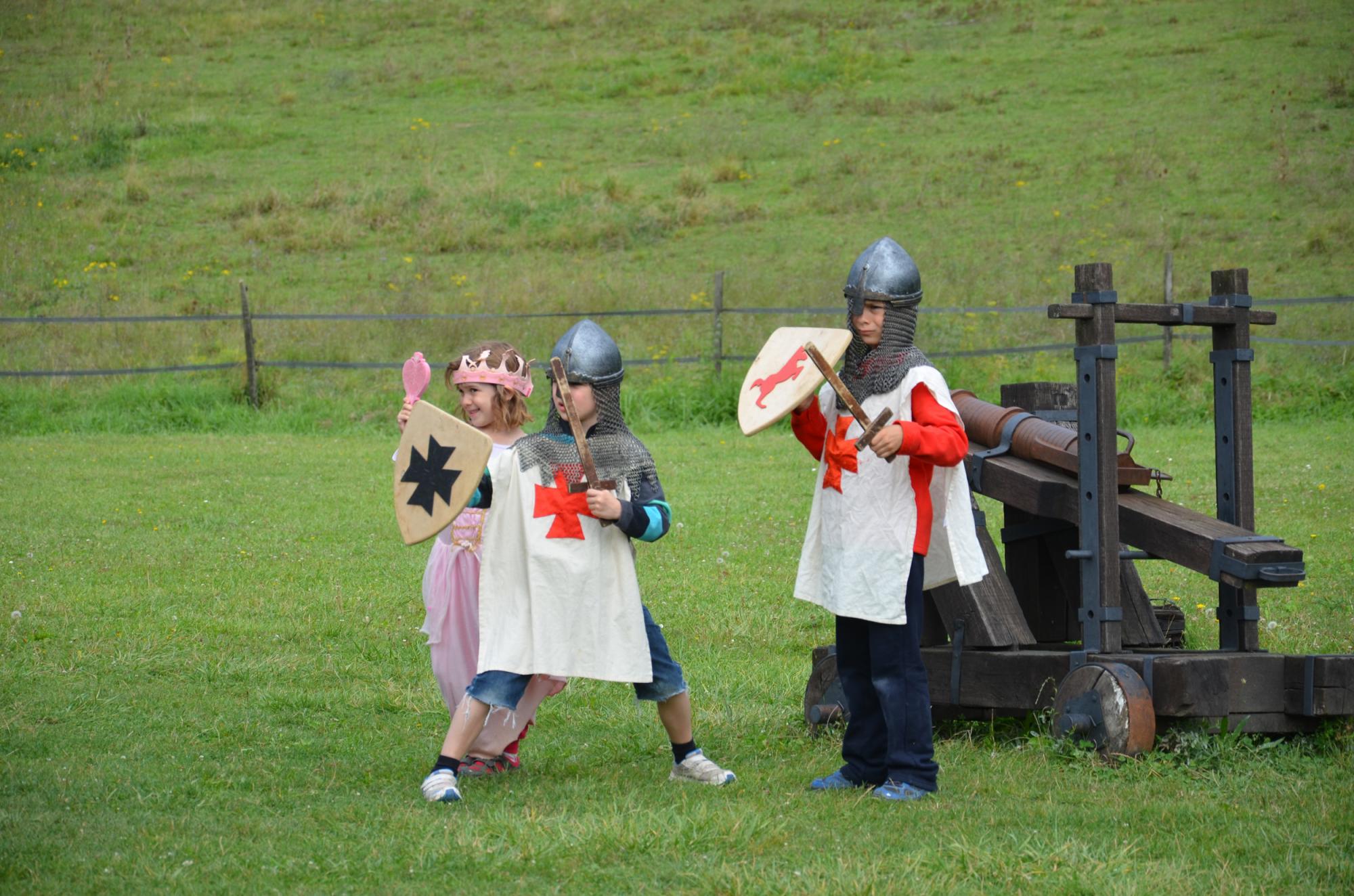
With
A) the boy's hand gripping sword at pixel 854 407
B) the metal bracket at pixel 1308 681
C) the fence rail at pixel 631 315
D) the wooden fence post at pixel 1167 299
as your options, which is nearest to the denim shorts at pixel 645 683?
the boy's hand gripping sword at pixel 854 407

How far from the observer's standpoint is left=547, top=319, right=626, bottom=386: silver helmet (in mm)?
4715

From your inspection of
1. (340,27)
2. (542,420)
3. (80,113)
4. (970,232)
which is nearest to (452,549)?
(542,420)

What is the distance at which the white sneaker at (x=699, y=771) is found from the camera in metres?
4.78

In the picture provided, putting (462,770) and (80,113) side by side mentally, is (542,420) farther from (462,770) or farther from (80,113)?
(80,113)

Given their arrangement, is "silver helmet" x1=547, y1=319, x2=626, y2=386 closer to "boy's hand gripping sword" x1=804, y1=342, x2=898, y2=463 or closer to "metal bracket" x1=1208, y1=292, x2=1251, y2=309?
"boy's hand gripping sword" x1=804, y1=342, x2=898, y2=463

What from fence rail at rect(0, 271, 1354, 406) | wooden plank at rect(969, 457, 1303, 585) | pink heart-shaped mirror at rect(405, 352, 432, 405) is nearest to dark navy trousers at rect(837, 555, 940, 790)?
wooden plank at rect(969, 457, 1303, 585)

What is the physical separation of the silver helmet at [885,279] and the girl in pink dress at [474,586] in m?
1.28

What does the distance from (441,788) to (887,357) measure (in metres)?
2.00

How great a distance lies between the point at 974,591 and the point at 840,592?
898mm

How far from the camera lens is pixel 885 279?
4660 mm

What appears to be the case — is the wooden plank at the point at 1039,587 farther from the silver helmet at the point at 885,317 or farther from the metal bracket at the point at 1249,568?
the silver helmet at the point at 885,317

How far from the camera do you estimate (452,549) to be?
5.16m

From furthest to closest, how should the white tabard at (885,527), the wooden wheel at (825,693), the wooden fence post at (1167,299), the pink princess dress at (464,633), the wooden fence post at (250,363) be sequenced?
the wooden fence post at (250,363)
the wooden fence post at (1167,299)
the wooden wheel at (825,693)
the pink princess dress at (464,633)
the white tabard at (885,527)

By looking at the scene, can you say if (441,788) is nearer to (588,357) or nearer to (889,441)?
(588,357)
